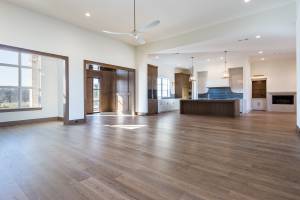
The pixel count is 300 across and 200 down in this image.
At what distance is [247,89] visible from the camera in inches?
393

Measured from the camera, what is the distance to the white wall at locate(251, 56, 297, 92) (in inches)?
404

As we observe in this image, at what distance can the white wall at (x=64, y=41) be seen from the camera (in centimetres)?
489

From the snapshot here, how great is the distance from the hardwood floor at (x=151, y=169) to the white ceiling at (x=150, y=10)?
3.80 m

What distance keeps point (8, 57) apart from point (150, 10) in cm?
547

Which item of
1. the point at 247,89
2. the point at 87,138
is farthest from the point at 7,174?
the point at 247,89

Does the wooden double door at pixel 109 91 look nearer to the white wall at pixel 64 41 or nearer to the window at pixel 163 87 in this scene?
the white wall at pixel 64 41

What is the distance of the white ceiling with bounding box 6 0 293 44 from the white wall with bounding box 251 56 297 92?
7.25m

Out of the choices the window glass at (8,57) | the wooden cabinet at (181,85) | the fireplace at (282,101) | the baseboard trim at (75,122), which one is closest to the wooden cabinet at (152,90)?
the wooden cabinet at (181,85)

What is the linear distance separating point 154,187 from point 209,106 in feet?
25.5

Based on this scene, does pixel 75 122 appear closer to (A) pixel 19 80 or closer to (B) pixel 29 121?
(B) pixel 29 121

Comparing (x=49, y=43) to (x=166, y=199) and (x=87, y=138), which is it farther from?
(x=166, y=199)

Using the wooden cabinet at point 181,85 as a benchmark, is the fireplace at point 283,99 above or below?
below

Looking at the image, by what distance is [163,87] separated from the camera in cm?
1170

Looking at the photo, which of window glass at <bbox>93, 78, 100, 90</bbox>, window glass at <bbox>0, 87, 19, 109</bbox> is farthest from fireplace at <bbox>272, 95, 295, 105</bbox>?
window glass at <bbox>0, 87, 19, 109</bbox>
